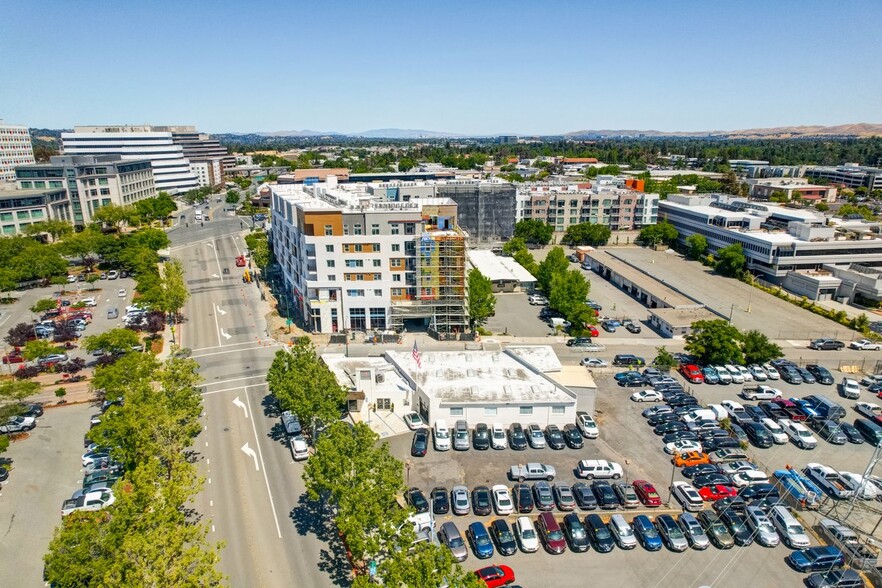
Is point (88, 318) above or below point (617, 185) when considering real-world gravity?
below

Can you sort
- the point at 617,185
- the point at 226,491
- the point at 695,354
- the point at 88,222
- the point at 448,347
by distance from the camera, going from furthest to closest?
the point at 617,185
the point at 88,222
the point at 448,347
the point at 695,354
the point at 226,491

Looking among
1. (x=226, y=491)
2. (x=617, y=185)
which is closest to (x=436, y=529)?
(x=226, y=491)

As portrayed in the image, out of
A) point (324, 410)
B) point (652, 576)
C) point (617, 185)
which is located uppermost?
point (617, 185)

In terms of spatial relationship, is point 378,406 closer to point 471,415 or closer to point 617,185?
point 471,415

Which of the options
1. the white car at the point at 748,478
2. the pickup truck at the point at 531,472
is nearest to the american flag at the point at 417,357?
the pickup truck at the point at 531,472

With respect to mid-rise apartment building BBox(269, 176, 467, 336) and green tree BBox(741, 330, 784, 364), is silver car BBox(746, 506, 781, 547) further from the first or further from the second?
mid-rise apartment building BBox(269, 176, 467, 336)

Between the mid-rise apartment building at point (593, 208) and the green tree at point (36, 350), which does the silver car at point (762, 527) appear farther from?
the mid-rise apartment building at point (593, 208)

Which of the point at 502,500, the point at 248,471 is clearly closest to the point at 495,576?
the point at 502,500

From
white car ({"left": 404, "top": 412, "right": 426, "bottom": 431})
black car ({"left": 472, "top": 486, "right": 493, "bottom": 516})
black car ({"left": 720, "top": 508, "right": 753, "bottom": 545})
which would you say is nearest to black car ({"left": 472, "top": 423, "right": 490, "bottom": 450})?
white car ({"left": 404, "top": 412, "right": 426, "bottom": 431})
